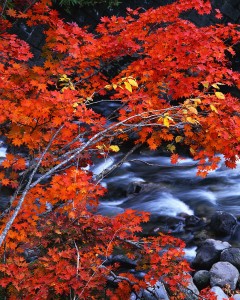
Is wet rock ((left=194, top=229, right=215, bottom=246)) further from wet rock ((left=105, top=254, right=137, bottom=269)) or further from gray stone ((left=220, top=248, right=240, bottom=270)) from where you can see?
wet rock ((left=105, top=254, right=137, bottom=269))

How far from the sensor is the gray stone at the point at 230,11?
14917 millimetres

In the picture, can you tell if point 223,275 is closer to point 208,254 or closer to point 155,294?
point 208,254

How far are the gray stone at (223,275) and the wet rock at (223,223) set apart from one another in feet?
4.09

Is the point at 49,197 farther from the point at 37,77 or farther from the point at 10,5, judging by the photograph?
the point at 10,5

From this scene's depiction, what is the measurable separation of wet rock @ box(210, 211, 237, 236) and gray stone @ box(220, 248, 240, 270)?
97cm

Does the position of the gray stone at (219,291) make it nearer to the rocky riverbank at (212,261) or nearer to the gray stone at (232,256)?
the rocky riverbank at (212,261)

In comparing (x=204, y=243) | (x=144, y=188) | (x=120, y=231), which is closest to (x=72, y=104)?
(x=120, y=231)

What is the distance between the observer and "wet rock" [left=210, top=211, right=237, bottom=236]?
6922 millimetres

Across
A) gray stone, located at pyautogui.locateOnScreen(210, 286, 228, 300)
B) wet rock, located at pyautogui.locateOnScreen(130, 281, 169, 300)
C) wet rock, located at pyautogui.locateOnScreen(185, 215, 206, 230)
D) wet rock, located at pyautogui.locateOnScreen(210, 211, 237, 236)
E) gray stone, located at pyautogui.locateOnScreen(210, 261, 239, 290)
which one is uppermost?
wet rock, located at pyautogui.locateOnScreen(130, 281, 169, 300)

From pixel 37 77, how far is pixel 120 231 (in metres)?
2.63

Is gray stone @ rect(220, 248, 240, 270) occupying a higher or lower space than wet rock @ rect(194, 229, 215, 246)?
higher

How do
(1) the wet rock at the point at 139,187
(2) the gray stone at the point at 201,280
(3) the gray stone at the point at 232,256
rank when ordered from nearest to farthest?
(2) the gray stone at the point at 201,280 → (3) the gray stone at the point at 232,256 → (1) the wet rock at the point at 139,187

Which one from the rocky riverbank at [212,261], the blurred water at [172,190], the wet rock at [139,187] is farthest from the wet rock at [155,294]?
the wet rock at [139,187]

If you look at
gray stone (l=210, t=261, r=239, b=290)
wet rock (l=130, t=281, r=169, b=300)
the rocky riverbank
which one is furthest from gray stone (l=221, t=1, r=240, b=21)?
wet rock (l=130, t=281, r=169, b=300)
